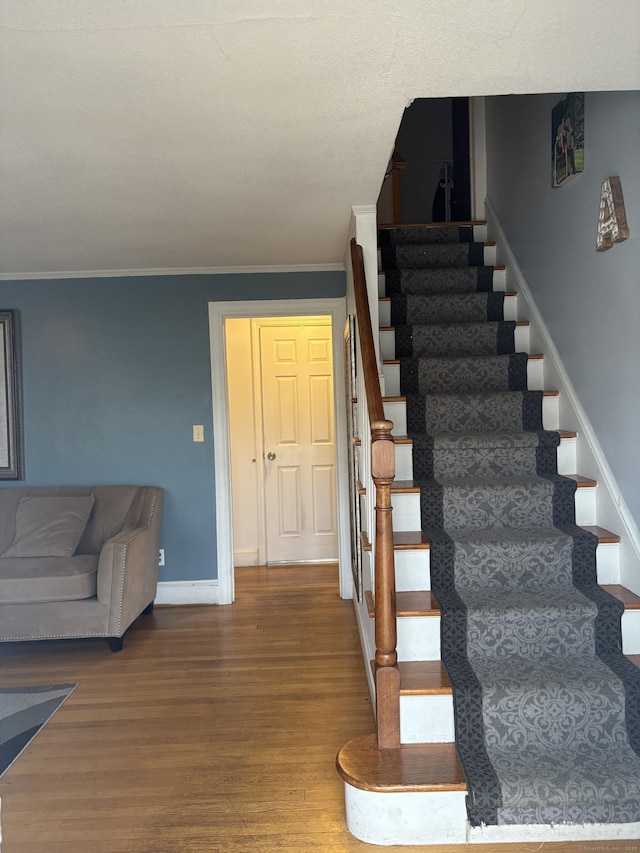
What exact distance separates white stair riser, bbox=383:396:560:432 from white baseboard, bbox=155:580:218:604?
1906 mm

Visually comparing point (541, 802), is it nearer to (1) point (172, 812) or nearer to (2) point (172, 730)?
(1) point (172, 812)

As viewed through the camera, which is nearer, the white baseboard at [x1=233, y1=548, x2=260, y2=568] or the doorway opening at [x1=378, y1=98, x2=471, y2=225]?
the white baseboard at [x1=233, y1=548, x2=260, y2=568]

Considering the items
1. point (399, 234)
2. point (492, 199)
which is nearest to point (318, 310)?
point (399, 234)

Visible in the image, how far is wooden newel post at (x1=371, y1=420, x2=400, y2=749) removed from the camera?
2.04 metres

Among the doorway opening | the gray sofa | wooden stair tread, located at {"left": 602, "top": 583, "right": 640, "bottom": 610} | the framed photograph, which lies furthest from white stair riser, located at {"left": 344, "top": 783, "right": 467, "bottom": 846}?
the doorway opening

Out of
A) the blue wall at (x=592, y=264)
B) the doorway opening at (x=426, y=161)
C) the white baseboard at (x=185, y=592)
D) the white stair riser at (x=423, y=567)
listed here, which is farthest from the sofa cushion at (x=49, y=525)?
the doorway opening at (x=426, y=161)

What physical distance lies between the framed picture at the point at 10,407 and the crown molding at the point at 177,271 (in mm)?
314

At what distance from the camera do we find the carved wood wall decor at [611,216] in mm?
2314

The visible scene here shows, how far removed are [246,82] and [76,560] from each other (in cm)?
280

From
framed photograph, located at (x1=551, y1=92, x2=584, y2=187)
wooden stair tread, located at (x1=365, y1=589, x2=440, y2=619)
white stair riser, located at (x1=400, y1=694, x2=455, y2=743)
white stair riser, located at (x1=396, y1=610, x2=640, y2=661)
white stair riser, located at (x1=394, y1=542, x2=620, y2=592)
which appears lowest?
white stair riser, located at (x1=400, y1=694, x2=455, y2=743)

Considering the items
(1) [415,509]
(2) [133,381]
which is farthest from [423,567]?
(2) [133,381]

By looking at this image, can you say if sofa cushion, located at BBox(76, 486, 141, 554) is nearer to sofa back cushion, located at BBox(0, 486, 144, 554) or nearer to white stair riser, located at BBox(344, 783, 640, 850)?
sofa back cushion, located at BBox(0, 486, 144, 554)

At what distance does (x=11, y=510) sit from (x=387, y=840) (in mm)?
3069

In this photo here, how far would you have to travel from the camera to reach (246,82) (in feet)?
5.72
